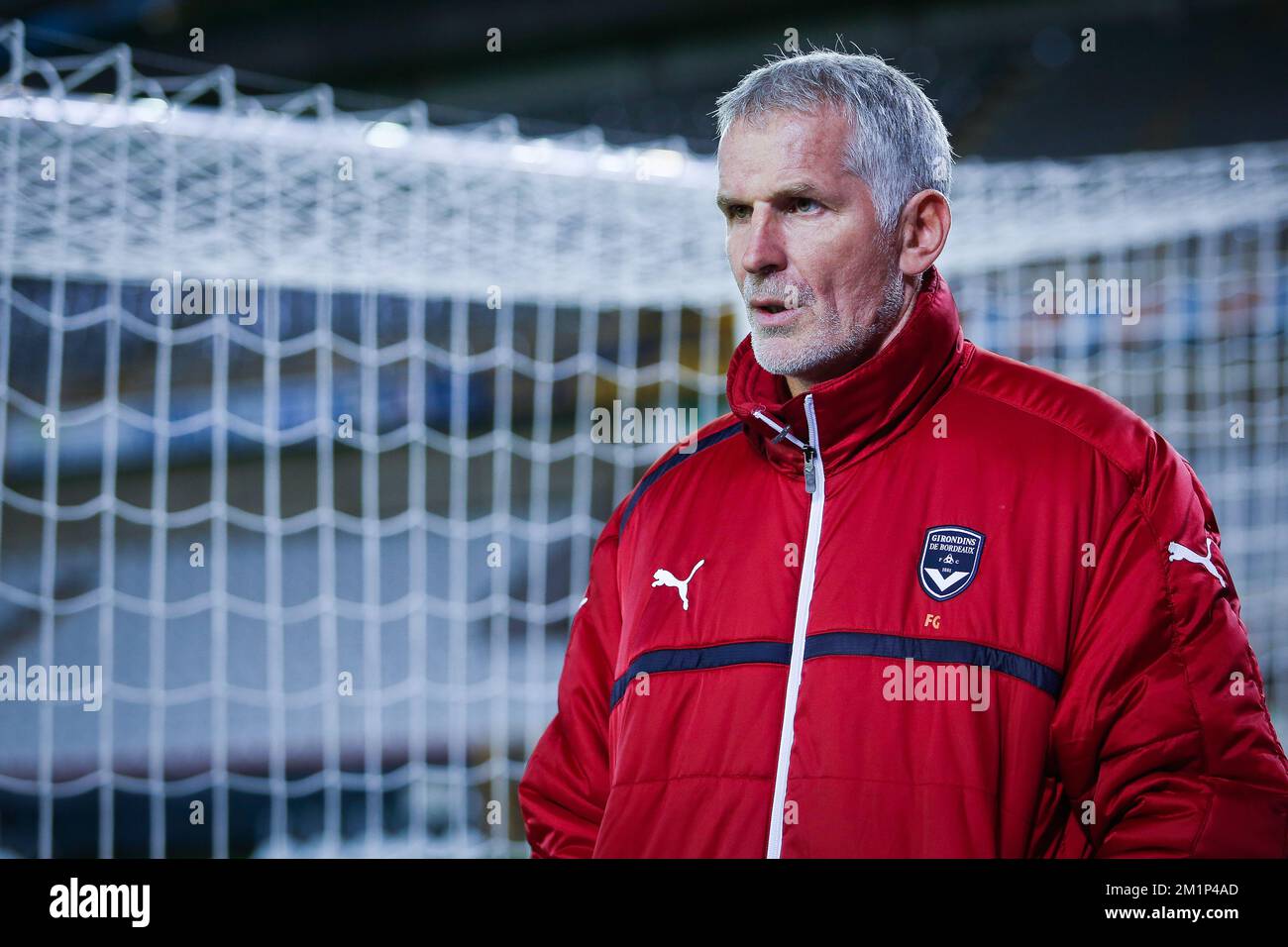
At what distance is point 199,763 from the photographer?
299 centimetres

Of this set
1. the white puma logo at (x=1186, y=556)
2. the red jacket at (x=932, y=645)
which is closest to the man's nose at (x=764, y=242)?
the red jacket at (x=932, y=645)

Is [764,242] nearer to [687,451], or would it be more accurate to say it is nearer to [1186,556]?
[687,451]

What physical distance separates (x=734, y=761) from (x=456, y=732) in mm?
2323

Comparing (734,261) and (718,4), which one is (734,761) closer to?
(734,261)

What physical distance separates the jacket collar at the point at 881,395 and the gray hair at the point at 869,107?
0.10 metres

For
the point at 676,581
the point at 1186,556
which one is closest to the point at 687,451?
the point at 676,581

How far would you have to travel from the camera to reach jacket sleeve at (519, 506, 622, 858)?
3.84 ft

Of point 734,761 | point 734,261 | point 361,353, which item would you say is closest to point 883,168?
point 734,261

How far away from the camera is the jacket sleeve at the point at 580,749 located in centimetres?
117

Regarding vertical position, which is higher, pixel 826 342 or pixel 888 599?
pixel 826 342

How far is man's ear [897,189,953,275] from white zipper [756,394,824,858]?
179mm

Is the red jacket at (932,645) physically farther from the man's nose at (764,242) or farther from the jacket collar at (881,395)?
the man's nose at (764,242)

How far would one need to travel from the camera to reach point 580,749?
3.90 feet

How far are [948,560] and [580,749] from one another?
0.41 meters
